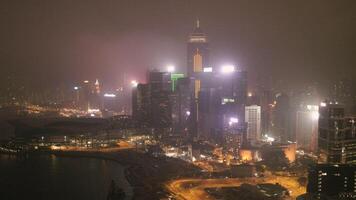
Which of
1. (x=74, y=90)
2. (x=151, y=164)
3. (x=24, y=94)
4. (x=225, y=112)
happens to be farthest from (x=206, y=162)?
(x=24, y=94)

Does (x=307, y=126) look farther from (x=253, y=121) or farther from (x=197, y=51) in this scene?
(x=197, y=51)

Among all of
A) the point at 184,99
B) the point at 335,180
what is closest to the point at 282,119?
the point at 184,99

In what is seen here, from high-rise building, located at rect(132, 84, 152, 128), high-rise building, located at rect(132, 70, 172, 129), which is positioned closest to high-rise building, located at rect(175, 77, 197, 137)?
high-rise building, located at rect(132, 70, 172, 129)

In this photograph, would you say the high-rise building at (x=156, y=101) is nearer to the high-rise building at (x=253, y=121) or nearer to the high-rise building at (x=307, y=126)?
the high-rise building at (x=253, y=121)

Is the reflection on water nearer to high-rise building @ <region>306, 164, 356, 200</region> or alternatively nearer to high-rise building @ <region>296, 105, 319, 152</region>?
high-rise building @ <region>306, 164, 356, 200</region>

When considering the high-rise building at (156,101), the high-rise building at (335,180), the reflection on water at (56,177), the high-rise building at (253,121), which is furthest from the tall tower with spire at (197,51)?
the high-rise building at (335,180)

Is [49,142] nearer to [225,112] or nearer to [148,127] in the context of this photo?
[148,127]
